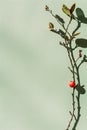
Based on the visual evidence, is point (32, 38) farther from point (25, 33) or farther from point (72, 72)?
point (72, 72)

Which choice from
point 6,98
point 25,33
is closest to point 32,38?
point 25,33

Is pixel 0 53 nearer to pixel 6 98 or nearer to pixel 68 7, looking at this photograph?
pixel 6 98

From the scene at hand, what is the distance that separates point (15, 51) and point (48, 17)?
0.80ft

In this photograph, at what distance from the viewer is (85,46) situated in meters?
1.99

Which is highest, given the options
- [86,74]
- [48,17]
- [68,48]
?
[48,17]

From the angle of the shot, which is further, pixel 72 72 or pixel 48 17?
pixel 48 17

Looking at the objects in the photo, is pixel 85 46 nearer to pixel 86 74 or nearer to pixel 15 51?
pixel 86 74

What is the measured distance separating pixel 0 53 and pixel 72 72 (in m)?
0.40

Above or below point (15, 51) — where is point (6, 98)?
below

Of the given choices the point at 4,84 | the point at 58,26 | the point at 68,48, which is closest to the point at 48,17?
the point at 58,26

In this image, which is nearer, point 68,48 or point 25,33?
point 68,48

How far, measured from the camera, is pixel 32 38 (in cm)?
213

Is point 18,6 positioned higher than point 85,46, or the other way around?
point 18,6

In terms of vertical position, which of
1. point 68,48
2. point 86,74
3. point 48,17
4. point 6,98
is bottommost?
point 6,98
